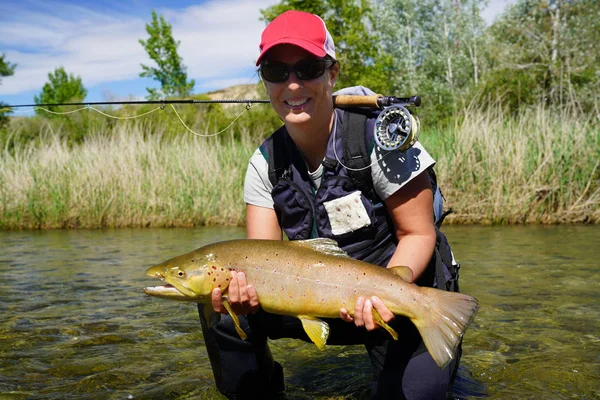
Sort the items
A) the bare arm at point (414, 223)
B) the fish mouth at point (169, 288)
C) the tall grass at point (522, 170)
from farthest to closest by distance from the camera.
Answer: the tall grass at point (522, 170) < the bare arm at point (414, 223) < the fish mouth at point (169, 288)

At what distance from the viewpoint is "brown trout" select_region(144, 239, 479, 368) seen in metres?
2.58

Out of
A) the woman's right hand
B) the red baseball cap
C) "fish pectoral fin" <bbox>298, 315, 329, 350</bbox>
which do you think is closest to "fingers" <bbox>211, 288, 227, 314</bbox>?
the woman's right hand

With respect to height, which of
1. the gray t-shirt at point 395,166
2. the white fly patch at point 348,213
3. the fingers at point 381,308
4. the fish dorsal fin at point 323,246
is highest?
→ the gray t-shirt at point 395,166

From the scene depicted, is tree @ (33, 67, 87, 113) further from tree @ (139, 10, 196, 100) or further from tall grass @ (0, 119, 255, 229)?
tall grass @ (0, 119, 255, 229)

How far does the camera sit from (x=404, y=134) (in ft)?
9.40

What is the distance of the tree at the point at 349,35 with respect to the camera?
85.7 feet

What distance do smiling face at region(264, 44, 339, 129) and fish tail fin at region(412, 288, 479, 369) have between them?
105 centimetres

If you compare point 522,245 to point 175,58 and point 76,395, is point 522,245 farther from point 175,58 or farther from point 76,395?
point 175,58

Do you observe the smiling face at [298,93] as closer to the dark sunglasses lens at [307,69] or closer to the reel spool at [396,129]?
the dark sunglasses lens at [307,69]

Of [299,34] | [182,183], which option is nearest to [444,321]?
[299,34]

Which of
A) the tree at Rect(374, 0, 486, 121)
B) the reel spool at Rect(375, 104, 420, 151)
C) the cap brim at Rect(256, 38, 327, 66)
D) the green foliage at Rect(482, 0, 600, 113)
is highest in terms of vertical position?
the tree at Rect(374, 0, 486, 121)

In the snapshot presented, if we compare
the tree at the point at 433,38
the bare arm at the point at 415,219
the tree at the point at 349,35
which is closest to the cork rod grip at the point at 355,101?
the bare arm at the point at 415,219

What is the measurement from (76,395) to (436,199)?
88.4 inches

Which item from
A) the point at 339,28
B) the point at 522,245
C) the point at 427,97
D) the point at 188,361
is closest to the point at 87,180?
the point at 522,245
